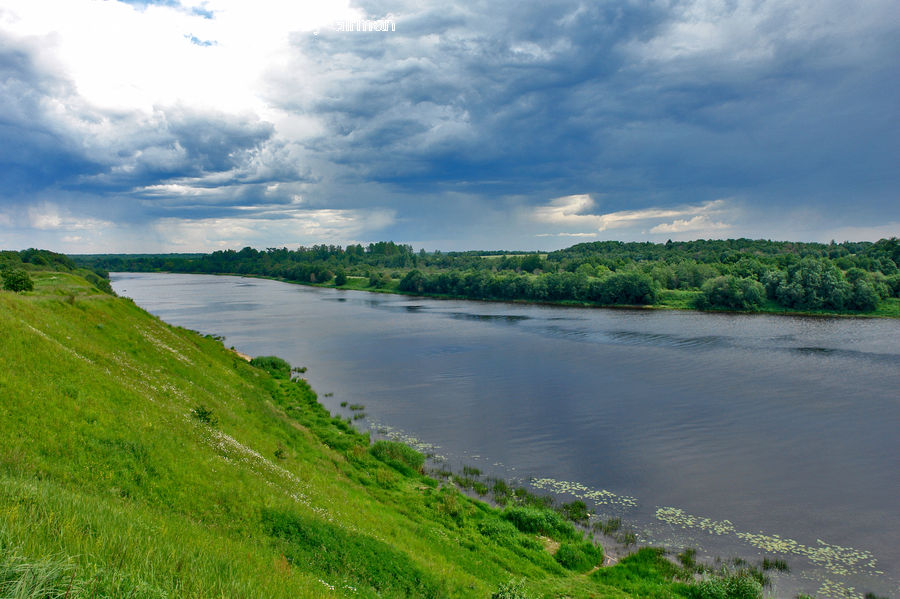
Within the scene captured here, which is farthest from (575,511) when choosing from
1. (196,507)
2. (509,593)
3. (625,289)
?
(625,289)

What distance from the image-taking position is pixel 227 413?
67.2 ft

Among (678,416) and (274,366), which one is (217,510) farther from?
(274,366)

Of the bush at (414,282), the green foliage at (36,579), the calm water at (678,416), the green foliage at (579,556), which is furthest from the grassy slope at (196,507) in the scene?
the bush at (414,282)

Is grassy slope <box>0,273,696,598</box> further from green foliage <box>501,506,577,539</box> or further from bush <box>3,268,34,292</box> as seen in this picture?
bush <box>3,268,34,292</box>

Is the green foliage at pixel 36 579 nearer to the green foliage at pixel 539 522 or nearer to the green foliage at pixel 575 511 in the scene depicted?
the green foliage at pixel 539 522

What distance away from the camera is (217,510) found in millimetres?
10406

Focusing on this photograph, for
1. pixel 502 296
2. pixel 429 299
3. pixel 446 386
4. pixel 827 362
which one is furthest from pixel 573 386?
pixel 429 299

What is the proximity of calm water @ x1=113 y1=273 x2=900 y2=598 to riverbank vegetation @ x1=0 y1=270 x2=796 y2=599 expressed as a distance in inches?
163

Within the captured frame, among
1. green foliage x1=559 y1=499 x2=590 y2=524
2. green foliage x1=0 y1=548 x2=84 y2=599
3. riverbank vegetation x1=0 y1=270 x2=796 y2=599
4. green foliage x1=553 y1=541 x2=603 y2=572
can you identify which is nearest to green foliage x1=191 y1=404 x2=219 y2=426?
riverbank vegetation x1=0 y1=270 x2=796 y2=599

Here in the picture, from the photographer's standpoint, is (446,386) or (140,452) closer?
(140,452)

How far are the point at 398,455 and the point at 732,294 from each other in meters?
85.0

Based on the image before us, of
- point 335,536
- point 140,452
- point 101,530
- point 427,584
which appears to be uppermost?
point 101,530

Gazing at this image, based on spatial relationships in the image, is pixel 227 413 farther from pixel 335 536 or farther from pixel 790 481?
pixel 790 481

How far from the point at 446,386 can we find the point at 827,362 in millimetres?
39424
